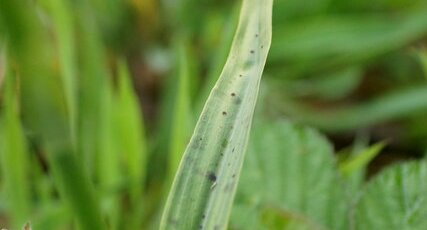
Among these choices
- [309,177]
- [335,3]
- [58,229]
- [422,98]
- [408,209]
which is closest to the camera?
[408,209]

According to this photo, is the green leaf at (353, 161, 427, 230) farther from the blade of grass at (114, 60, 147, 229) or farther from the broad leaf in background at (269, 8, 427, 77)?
the broad leaf in background at (269, 8, 427, 77)

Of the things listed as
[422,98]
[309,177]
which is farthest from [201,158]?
[422,98]

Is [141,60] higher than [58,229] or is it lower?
higher

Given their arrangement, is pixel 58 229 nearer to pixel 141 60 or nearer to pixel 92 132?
pixel 92 132

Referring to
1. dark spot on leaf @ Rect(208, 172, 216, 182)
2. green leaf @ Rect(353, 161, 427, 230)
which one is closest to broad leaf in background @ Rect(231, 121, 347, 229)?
green leaf @ Rect(353, 161, 427, 230)

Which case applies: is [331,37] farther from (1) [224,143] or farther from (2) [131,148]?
(1) [224,143]

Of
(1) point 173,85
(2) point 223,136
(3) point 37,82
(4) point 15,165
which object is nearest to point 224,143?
(2) point 223,136

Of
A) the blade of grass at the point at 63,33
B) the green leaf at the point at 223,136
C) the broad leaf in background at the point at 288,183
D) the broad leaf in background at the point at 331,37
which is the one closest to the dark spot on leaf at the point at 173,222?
the green leaf at the point at 223,136
